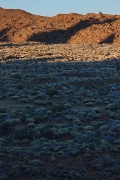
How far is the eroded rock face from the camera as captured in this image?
71625 millimetres

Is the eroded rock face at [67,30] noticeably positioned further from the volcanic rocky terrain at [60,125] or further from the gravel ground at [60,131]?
the gravel ground at [60,131]

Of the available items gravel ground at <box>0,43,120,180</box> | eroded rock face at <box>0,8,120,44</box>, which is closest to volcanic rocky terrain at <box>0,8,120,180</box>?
gravel ground at <box>0,43,120,180</box>

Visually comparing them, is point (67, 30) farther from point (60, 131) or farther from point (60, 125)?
point (60, 131)

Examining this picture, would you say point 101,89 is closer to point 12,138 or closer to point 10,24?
point 12,138

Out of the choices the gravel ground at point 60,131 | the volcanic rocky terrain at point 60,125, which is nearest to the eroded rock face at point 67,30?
the volcanic rocky terrain at point 60,125

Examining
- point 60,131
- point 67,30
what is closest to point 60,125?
point 60,131

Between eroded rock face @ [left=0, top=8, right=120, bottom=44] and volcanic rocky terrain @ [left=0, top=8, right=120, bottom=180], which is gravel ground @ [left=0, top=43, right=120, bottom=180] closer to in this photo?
volcanic rocky terrain @ [left=0, top=8, right=120, bottom=180]

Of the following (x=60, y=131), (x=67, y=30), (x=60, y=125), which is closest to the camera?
(x=60, y=131)

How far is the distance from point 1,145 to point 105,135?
2.74m

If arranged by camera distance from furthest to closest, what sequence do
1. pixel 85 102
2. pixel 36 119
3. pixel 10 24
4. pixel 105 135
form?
pixel 10 24
pixel 85 102
pixel 36 119
pixel 105 135

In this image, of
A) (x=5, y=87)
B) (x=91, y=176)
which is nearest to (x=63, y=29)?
(x=5, y=87)

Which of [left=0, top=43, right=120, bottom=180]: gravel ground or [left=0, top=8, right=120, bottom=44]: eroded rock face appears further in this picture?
[left=0, top=8, right=120, bottom=44]: eroded rock face

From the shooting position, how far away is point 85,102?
55.8ft

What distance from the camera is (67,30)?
76.5m
